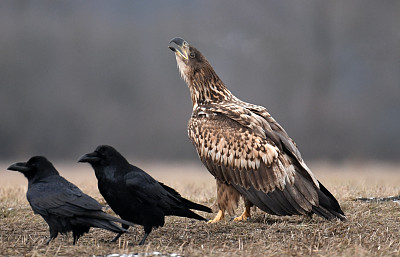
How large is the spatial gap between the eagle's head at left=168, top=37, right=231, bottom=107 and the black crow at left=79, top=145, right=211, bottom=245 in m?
2.44

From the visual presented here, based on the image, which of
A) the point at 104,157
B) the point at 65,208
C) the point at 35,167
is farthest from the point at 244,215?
the point at 35,167

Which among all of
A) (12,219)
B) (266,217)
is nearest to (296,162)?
(266,217)

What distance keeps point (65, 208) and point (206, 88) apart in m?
3.29

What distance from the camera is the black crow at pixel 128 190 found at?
5875 millimetres

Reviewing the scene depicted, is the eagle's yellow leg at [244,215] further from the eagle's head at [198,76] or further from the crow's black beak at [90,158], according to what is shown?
the crow's black beak at [90,158]

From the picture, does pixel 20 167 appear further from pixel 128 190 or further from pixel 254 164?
pixel 254 164

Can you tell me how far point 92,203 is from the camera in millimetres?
5582

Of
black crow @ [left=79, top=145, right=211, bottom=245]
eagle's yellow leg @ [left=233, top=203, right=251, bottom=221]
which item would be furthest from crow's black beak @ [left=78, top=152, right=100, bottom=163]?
eagle's yellow leg @ [left=233, top=203, right=251, bottom=221]

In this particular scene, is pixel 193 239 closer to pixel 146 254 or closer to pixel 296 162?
pixel 146 254

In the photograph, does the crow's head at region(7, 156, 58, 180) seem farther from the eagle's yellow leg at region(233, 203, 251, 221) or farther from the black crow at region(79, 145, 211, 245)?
the eagle's yellow leg at region(233, 203, 251, 221)

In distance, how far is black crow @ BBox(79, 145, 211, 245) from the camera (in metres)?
5.88

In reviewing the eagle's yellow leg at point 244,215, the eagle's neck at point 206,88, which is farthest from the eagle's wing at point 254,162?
the eagle's neck at point 206,88

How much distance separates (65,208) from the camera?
18.4 feet

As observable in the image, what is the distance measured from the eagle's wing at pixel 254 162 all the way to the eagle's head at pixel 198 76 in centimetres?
72
